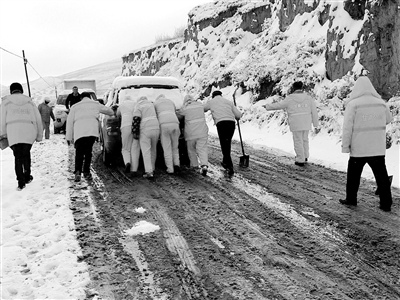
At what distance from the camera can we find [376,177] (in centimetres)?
556

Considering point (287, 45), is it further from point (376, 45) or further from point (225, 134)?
point (225, 134)

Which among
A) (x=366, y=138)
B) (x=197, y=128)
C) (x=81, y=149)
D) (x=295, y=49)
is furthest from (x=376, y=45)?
(x=81, y=149)

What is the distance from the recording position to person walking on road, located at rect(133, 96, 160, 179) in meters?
7.51

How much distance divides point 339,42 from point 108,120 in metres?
9.56

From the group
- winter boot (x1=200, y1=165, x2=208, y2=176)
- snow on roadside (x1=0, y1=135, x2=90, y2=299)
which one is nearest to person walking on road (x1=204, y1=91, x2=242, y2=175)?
winter boot (x1=200, y1=165, x2=208, y2=176)

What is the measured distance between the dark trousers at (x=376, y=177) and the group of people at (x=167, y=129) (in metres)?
2.75

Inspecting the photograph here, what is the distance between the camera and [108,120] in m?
8.35

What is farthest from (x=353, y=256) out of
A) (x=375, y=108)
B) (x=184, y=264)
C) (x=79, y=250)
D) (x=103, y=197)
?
(x=103, y=197)

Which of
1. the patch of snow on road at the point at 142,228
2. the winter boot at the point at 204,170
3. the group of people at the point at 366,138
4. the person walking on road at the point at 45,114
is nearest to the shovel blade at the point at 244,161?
the winter boot at the point at 204,170

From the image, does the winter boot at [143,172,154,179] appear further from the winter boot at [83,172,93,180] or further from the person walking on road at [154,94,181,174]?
the winter boot at [83,172,93,180]

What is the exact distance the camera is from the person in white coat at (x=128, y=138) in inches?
304

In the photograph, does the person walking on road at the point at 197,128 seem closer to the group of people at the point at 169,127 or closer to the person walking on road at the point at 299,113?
the group of people at the point at 169,127

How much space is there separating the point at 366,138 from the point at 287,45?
45.6 feet

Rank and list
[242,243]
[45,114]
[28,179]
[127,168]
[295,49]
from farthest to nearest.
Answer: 1. [295,49]
2. [45,114]
3. [127,168]
4. [28,179]
5. [242,243]
